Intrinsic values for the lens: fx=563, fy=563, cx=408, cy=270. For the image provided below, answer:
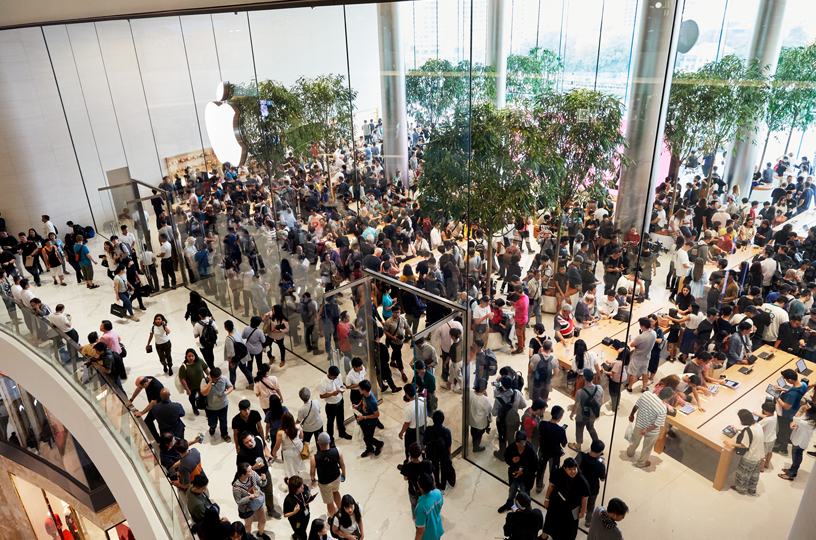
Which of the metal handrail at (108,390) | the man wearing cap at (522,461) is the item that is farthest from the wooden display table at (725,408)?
the metal handrail at (108,390)

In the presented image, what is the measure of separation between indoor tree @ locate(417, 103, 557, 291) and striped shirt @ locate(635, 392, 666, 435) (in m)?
2.22

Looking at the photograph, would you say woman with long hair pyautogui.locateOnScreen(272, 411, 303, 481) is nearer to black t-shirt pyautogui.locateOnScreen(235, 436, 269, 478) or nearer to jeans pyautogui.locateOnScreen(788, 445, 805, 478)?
black t-shirt pyautogui.locateOnScreen(235, 436, 269, 478)

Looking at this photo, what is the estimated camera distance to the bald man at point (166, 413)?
680 centimetres

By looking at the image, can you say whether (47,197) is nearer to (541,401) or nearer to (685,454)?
(541,401)

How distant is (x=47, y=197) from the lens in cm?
1585

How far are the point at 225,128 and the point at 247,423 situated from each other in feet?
19.1

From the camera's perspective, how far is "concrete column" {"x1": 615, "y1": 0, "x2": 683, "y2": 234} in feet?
16.2

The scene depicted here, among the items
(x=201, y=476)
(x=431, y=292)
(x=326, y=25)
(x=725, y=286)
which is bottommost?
(x=201, y=476)

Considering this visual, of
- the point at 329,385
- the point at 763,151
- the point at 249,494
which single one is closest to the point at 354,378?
the point at 329,385

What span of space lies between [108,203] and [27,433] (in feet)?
21.6

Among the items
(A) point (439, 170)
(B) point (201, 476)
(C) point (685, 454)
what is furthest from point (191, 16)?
(C) point (685, 454)

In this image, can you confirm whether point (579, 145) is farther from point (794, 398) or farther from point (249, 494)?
point (249, 494)

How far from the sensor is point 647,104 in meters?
5.19

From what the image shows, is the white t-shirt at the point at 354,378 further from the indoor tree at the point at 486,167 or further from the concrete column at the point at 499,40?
the concrete column at the point at 499,40
